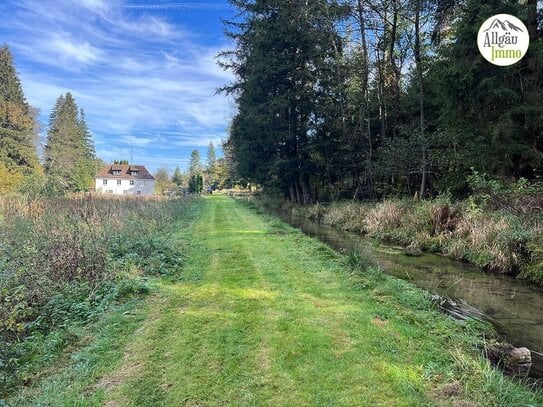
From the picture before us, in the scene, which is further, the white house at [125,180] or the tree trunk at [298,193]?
the white house at [125,180]

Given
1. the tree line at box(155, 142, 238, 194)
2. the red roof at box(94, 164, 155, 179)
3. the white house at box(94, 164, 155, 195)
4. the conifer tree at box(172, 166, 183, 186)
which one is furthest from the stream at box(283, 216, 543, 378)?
the conifer tree at box(172, 166, 183, 186)

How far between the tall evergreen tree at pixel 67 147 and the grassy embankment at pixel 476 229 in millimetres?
38966

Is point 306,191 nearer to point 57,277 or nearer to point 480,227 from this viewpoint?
point 480,227

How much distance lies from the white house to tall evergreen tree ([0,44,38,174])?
26643 mm

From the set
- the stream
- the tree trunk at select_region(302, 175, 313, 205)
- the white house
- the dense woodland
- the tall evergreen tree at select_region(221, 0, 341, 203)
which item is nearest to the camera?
the stream

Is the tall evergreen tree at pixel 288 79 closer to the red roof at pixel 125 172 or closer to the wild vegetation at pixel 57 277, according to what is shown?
the wild vegetation at pixel 57 277

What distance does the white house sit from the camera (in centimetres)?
5839

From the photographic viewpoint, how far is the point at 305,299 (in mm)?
4879

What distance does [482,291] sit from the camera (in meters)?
6.04

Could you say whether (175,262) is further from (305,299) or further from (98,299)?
(305,299)

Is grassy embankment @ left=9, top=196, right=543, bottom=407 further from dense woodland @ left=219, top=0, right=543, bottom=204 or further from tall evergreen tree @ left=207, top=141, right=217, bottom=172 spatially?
tall evergreen tree @ left=207, top=141, right=217, bottom=172

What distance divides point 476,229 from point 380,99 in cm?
1087

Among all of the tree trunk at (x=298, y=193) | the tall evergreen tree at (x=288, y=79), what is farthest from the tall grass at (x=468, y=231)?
the tree trunk at (x=298, y=193)

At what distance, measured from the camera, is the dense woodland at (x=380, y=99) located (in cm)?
1041
